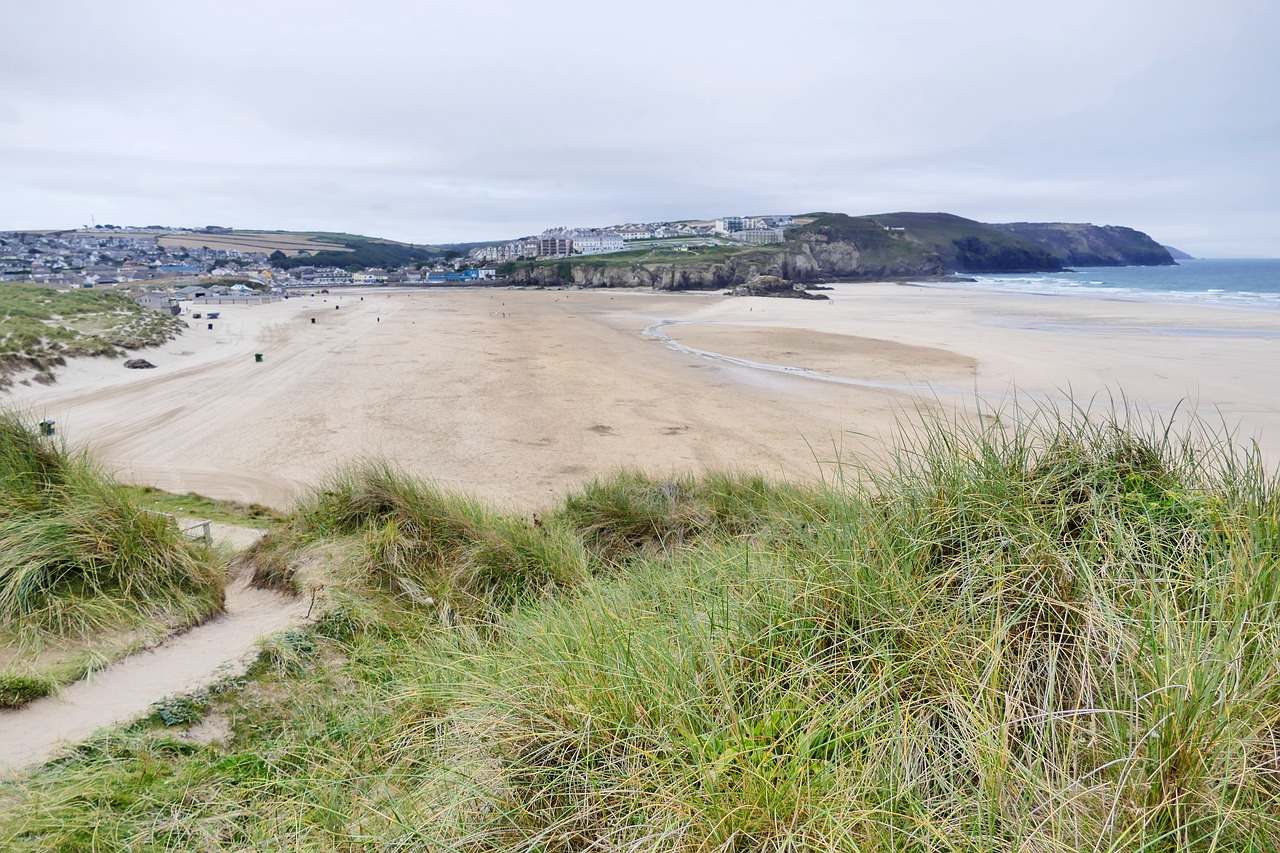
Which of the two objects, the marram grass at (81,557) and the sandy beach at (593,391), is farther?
the sandy beach at (593,391)

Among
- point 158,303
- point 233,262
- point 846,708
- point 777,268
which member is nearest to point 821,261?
point 777,268

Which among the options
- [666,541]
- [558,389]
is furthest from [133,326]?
[666,541]

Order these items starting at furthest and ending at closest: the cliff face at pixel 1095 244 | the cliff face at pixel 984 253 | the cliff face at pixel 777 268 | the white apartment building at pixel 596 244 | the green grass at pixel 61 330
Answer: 1. the white apartment building at pixel 596 244
2. the cliff face at pixel 1095 244
3. the cliff face at pixel 984 253
4. the cliff face at pixel 777 268
5. the green grass at pixel 61 330

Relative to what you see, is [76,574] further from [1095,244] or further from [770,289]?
[1095,244]

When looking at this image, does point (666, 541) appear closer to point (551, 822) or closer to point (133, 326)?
point (551, 822)

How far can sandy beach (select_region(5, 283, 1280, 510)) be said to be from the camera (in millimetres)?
12938

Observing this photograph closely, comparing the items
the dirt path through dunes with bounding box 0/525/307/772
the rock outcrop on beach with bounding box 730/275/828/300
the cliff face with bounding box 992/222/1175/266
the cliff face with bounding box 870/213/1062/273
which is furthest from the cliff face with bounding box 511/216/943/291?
the dirt path through dunes with bounding box 0/525/307/772

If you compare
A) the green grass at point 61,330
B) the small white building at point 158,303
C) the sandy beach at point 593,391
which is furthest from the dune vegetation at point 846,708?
the small white building at point 158,303

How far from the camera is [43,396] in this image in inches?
732

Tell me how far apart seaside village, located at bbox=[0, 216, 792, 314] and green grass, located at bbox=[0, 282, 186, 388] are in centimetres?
1217

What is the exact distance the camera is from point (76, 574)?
472cm

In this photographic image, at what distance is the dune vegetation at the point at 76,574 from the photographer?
13.7ft

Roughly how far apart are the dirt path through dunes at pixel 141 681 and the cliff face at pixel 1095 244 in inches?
6321

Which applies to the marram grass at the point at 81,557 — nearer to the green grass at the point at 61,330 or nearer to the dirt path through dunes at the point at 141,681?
the dirt path through dunes at the point at 141,681
